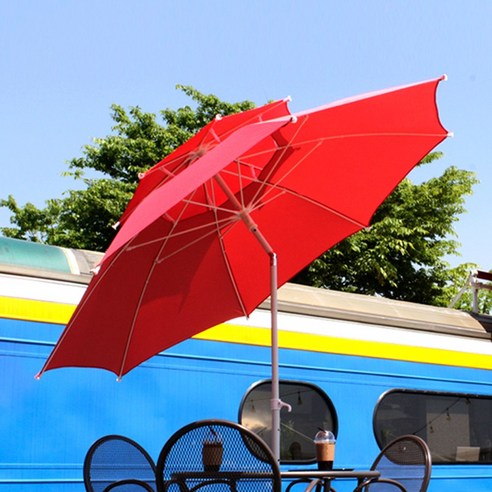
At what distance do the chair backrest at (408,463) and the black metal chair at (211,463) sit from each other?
3.51ft

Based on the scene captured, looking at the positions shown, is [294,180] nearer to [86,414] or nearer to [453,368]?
[86,414]

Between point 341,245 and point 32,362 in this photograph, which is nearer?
point 32,362

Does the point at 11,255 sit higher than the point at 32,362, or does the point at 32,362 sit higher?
the point at 11,255

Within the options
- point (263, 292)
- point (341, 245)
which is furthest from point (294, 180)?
point (341, 245)

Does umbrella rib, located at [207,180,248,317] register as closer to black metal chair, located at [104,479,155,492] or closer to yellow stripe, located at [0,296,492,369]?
black metal chair, located at [104,479,155,492]

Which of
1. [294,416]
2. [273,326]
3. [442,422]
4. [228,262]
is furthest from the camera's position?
[442,422]

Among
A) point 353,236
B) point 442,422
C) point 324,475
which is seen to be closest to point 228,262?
point 324,475

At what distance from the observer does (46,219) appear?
68.6ft

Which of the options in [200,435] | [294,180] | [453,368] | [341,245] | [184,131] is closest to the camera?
[200,435]

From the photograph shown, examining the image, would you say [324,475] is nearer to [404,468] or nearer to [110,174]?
[404,468]

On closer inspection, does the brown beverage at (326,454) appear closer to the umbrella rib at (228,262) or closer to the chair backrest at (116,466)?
the chair backrest at (116,466)

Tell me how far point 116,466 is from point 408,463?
1.32m

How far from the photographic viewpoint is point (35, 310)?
19.8ft

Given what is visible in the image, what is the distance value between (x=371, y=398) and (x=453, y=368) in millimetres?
1065
